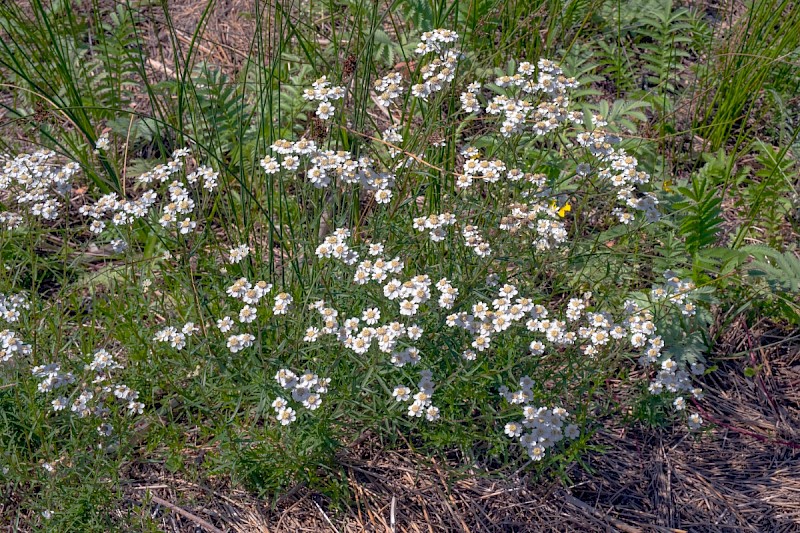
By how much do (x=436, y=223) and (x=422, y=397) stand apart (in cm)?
54

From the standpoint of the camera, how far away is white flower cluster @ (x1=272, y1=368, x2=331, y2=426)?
2.19m

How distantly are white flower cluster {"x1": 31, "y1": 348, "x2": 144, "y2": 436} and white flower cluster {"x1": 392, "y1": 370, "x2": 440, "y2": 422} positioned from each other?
85cm

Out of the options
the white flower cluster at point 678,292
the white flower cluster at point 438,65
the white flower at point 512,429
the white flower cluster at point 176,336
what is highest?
the white flower cluster at point 438,65

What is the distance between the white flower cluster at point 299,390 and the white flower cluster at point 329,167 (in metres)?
0.58

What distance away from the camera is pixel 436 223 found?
236cm

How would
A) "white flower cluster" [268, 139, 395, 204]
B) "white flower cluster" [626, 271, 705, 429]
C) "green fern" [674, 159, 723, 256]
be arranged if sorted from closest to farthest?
1. "white flower cluster" [268, 139, 395, 204]
2. "white flower cluster" [626, 271, 705, 429]
3. "green fern" [674, 159, 723, 256]

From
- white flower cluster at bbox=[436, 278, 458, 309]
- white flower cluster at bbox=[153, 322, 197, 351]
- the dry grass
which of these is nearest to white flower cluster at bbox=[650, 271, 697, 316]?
the dry grass

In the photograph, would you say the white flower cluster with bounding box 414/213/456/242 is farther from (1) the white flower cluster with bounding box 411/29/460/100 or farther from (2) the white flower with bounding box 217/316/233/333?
(2) the white flower with bounding box 217/316/233/333

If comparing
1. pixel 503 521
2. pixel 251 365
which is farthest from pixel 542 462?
pixel 251 365

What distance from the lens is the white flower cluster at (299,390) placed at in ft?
7.20

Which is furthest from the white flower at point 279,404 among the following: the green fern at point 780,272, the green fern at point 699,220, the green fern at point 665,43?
the green fern at point 665,43

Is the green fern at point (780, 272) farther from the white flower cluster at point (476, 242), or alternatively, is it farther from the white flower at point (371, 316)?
the white flower at point (371, 316)

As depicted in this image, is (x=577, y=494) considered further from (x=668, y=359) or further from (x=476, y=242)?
(x=476, y=242)

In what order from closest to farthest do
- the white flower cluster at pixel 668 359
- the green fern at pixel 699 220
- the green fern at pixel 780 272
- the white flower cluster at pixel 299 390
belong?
the white flower cluster at pixel 299 390
the white flower cluster at pixel 668 359
the green fern at pixel 780 272
the green fern at pixel 699 220
